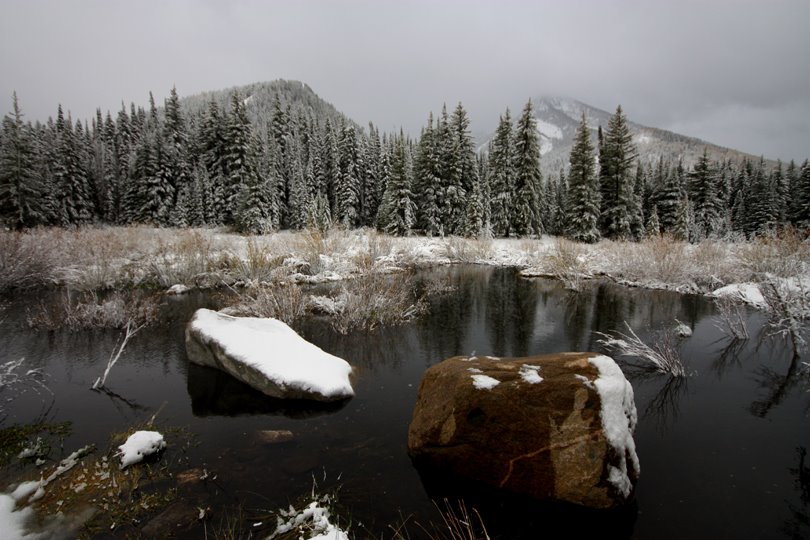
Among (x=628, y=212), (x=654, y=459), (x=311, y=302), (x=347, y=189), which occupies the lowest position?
(x=654, y=459)

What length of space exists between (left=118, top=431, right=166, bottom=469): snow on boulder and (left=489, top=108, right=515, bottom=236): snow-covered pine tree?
35.4m

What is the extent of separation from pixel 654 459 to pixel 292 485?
501cm

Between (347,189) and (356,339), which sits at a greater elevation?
(347,189)

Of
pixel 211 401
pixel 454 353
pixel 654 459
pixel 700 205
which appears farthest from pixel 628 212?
pixel 211 401

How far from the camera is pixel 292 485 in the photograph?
4727 mm

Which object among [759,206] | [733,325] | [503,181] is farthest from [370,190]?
[759,206]

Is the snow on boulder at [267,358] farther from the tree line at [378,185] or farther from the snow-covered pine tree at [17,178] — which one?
the snow-covered pine tree at [17,178]

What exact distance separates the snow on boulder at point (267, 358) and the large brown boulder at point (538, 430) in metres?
2.42

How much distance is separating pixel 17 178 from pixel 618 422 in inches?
1954

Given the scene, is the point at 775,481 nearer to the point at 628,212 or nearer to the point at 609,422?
the point at 609,422

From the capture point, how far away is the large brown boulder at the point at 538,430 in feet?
13.8

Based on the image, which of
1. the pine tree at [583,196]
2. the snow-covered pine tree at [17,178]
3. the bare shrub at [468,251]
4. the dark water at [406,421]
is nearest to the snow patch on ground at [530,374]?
the dark water at [406,421]

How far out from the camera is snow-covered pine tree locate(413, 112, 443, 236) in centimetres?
3944

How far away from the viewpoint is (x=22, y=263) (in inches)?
571
